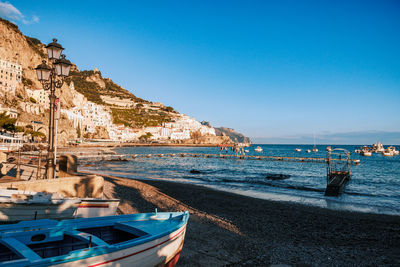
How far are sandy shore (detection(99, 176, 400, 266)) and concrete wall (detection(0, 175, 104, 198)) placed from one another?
5.61ft

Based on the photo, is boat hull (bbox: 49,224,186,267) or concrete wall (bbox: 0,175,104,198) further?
concrete wall (bbox: 0,175,104,198)

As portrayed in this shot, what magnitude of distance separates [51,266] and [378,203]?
18426 mm

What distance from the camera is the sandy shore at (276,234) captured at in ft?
21.1

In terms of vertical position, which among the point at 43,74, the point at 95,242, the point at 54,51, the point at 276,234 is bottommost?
the point at 276,234

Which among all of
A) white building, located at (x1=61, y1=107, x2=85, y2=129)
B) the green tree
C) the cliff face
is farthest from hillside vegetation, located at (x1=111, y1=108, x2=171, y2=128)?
the green tree

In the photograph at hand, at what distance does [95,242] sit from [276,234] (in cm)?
663

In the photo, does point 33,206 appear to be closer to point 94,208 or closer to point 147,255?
point 94,208

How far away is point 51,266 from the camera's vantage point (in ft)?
9.93

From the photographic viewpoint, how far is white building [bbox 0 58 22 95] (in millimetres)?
81062

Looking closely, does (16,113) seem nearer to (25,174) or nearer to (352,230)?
(25,174)

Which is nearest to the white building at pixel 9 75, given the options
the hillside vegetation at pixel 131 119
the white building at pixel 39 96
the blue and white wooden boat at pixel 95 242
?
the white building at pixel 39 96

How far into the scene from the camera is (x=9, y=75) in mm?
84000

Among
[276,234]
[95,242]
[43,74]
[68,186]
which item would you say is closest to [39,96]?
[43,74]

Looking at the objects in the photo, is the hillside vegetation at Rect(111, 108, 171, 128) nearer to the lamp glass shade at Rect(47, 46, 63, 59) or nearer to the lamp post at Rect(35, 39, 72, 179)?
the lamp post at Rect(35, 39, 72, 179)
